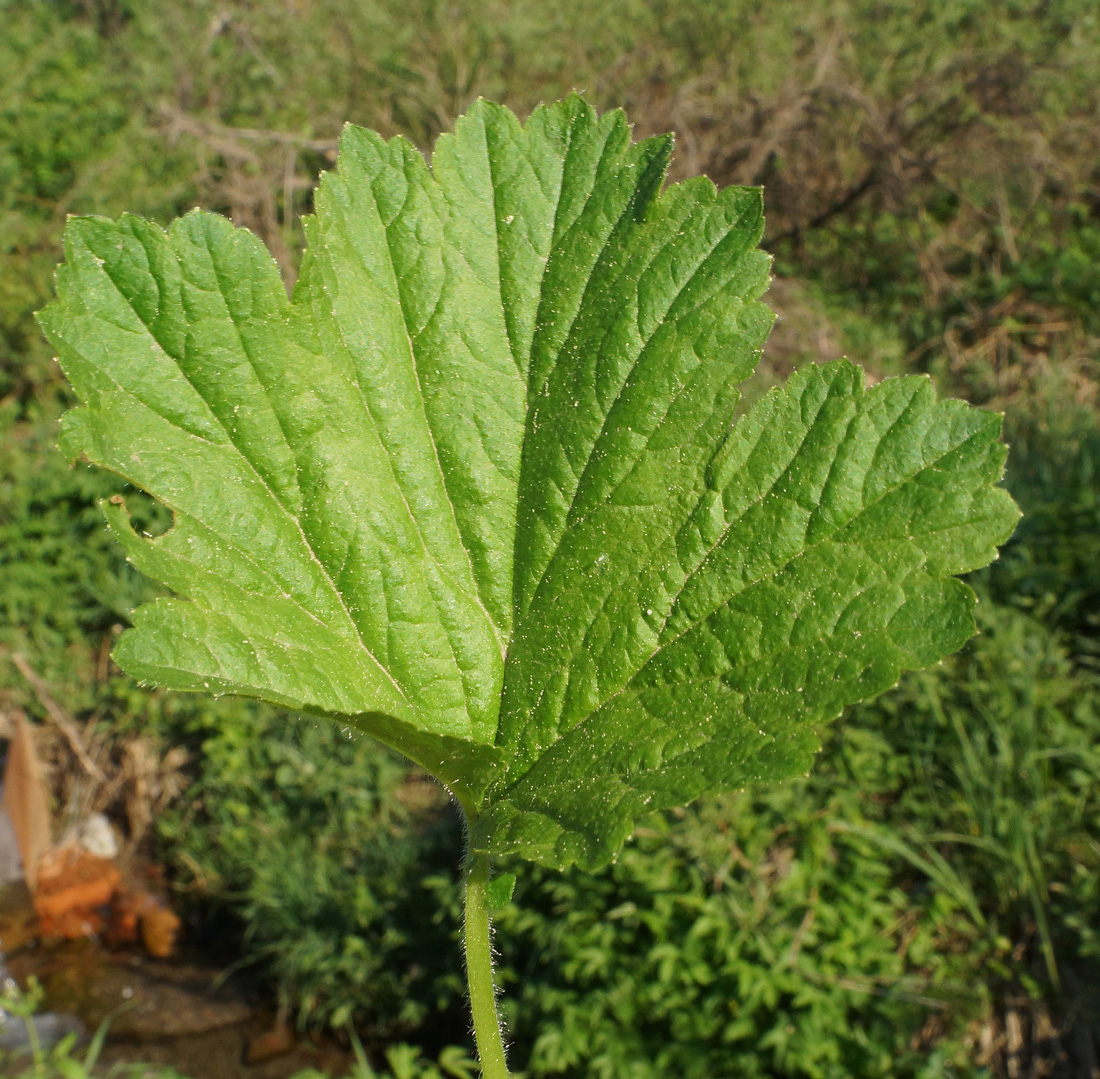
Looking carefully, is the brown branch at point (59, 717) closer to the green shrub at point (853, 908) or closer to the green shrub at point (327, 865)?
the green shrub at point (327, 865)

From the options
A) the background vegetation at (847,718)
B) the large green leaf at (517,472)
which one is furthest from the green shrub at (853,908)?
the large green leaf at (517,472)

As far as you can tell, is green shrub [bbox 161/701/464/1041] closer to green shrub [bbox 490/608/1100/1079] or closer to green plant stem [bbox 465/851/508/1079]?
green shrub [bbox 490/608/1100/1079]

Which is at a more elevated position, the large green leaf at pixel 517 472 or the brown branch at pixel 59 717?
the brown branch at pixel 59 717

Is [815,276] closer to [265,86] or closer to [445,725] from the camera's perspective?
[265,86]

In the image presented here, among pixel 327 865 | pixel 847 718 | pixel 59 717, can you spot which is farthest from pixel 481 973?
pixel 59 717

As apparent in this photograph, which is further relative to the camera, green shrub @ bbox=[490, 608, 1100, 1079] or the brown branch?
the brown branch

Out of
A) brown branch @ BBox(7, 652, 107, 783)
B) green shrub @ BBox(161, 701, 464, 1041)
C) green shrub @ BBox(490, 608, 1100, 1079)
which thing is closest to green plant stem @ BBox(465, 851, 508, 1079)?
green shrub @ BBox(490, 608, 1100, 1079)
